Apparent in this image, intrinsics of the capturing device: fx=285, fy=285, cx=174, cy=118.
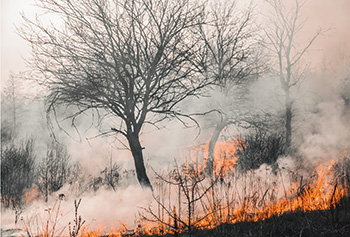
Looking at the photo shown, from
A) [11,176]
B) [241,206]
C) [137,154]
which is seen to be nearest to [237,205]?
[241,206]

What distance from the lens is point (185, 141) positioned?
1550cm

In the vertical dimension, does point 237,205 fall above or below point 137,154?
below

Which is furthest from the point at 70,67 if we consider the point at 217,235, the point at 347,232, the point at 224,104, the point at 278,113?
the point at 278,113

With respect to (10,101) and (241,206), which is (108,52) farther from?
(10,101)

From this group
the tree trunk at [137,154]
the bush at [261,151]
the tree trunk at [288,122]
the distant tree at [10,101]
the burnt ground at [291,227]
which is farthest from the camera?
the distant tree at [10,101]

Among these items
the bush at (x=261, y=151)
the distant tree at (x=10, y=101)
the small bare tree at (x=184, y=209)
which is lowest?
the small bare tree at (x=184, y=209)

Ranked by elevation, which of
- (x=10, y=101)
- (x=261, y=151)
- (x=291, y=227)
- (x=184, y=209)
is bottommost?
(x=291, y=227)

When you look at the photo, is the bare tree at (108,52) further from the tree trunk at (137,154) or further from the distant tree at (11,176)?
the distant tree at (11,176)

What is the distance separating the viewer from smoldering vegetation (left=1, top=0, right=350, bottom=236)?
4.90m

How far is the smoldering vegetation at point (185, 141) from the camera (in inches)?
193

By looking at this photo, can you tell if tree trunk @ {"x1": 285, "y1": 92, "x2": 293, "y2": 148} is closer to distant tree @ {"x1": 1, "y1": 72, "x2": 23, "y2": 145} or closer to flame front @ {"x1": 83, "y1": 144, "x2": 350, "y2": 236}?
flame front @ {"x1": 83, "y1": 144, "x2": 350, "y2": 236}

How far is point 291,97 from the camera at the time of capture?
14.6m

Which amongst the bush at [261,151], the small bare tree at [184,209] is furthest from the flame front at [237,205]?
the bush at [261,151]

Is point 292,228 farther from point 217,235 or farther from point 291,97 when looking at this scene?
point 291,97
